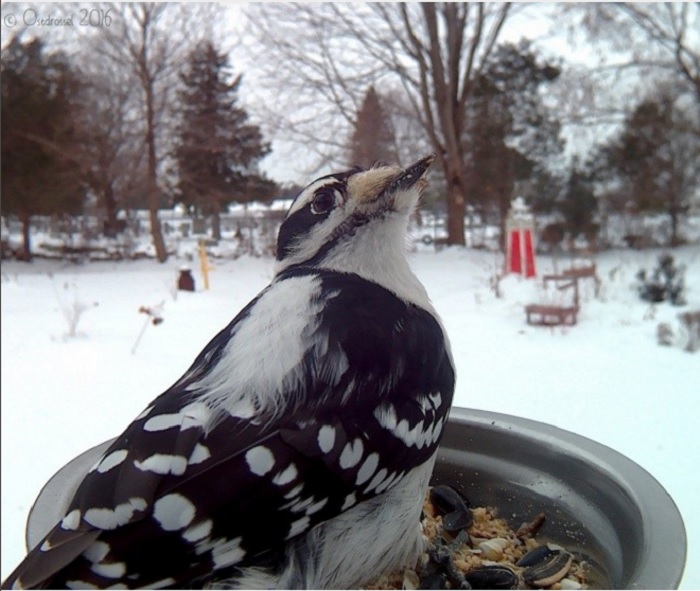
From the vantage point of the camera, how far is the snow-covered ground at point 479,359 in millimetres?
1165

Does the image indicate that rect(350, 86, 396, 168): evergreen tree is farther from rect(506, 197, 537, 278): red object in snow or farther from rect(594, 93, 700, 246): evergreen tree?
rect(594, 93, 700, 246): evergreen tree

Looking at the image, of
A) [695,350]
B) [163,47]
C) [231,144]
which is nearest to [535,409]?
[695,350]

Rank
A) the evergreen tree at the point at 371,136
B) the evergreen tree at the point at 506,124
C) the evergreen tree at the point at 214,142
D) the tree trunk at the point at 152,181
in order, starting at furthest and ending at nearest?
the tree trunk at the point at 152,181
the evergreen tree at the point at 506,124
the evergreen tree at the point at 214,142
the evergreen tree at the point at 371,136

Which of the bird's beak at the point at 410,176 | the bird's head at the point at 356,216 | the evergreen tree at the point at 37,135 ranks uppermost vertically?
the evergreen tree at the point at 37,135

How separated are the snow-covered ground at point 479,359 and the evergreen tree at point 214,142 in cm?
34

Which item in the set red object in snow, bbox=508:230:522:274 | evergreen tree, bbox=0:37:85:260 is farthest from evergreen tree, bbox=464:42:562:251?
evergreen tree, bbox=0:37:85:260

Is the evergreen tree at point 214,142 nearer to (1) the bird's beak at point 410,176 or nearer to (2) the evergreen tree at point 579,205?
(1) the bird's beak at point 410,176

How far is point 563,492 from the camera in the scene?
860 mm

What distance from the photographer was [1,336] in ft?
10.0

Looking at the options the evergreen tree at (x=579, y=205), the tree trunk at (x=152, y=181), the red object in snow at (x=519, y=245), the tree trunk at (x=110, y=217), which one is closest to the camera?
the tree trunk at (x=152, y=181)

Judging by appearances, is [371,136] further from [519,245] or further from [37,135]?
[37,135]

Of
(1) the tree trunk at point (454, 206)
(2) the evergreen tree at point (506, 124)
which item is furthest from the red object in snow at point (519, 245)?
(1) the tree trunk at point (454, 206)

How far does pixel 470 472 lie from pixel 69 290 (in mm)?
4533

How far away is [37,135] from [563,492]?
20.4ft
